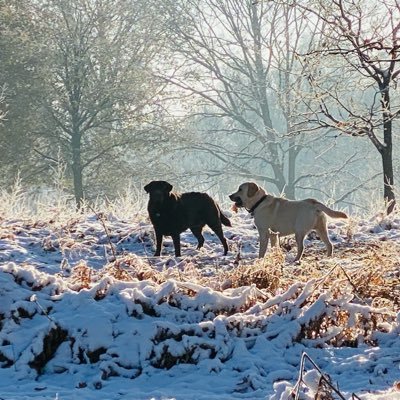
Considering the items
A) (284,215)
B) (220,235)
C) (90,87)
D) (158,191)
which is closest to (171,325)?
(284,215)

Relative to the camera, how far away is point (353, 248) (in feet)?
31.1

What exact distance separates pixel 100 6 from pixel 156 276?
859 inches

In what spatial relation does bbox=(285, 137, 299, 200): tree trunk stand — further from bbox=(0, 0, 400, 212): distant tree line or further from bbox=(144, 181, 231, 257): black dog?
bbox=(144, 181, 231, 257): black dog

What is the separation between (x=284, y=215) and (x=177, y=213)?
4.96ft

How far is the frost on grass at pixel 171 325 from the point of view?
14.4 feet

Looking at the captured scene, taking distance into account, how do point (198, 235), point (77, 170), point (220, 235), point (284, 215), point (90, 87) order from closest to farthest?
point (284, 215), point (220, 235), point (198, 235), point (77, 170), point (90, 87)

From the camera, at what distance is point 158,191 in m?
9.19

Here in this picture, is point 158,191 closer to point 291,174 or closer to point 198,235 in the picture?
point 198,235

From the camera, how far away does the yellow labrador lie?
876 centimetres

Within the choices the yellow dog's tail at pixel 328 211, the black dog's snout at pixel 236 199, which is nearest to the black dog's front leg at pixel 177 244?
the black dog's snout at pixel 236 199

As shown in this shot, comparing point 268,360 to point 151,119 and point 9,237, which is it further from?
point 151,119

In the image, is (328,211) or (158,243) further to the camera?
(158,243)

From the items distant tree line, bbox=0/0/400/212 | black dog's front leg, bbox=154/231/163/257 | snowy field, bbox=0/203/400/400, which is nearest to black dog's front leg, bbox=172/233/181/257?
black dog's front leg, bbox=154/231/163/257

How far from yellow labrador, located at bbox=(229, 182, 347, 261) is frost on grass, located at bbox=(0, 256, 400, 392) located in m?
3.38
